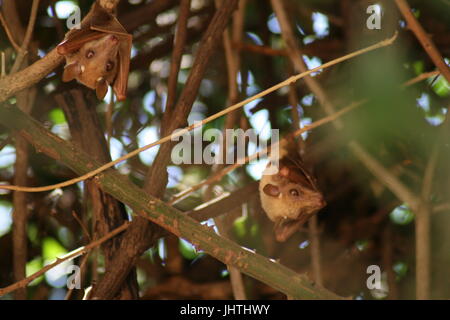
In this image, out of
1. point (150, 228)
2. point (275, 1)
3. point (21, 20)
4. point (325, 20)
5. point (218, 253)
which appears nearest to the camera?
point (218, 253)

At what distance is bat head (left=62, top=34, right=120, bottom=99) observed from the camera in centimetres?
146

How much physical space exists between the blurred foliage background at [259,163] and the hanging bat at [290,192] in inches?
14.5

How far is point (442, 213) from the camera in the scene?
202cm

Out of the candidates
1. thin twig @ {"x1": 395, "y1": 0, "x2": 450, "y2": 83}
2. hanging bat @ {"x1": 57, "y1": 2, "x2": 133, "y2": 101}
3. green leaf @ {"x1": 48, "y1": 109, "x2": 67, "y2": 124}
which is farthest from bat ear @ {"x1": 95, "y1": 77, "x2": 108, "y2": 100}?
green leaf @ {"x1": 48, "y1": 109, "x2": 67, "y2": 124}

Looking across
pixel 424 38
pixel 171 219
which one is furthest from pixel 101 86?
pixel 424 38

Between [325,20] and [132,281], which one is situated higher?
[325,20]

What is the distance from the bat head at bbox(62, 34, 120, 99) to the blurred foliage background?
0.55 metres

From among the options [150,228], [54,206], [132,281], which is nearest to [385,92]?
[150,228]

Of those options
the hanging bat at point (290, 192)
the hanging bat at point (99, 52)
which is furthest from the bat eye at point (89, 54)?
the hanging bat at point (290, 192)

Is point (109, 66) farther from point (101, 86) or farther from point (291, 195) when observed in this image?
point (291, 195)

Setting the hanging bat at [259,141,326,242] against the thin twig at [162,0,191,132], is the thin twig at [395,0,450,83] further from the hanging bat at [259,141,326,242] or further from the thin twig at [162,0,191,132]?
the thin twig at [162,0,191,132]

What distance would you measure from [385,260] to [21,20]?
145cm
